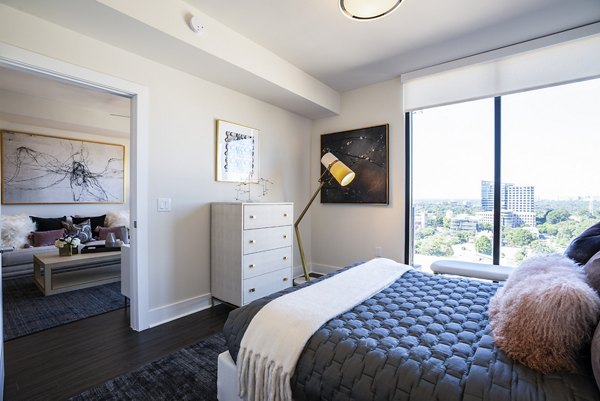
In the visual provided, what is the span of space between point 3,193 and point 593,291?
20.8 ft

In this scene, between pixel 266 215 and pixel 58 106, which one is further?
pixel 58 106

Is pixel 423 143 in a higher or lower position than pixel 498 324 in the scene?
higher

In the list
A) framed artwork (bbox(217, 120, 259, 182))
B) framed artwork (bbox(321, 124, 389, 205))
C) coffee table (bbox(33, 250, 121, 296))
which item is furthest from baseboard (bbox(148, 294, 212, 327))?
framed artwork (bbox(321, 124, 389, 205))

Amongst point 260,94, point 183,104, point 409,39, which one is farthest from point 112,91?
point 409,39

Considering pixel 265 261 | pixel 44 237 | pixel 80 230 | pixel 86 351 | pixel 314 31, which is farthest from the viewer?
pixel 80 230

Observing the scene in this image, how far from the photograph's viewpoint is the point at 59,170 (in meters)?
4.66

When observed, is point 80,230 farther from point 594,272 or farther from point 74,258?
point 594,272

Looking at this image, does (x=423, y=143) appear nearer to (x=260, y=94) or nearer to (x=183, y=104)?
(x=260, y=94)

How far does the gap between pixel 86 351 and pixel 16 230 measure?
3285 millimetres

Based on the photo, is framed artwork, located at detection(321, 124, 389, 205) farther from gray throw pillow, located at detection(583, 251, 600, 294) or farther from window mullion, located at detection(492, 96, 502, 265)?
gray throw pillow, located at detection(583, 251, 600, 294)

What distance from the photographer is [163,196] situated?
2.51 meters

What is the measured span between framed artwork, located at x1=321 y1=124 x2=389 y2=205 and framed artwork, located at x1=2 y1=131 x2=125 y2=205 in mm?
4186

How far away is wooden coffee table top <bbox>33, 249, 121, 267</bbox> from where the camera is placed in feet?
10.3

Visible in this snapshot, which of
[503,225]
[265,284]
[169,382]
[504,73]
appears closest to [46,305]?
[169,382]
